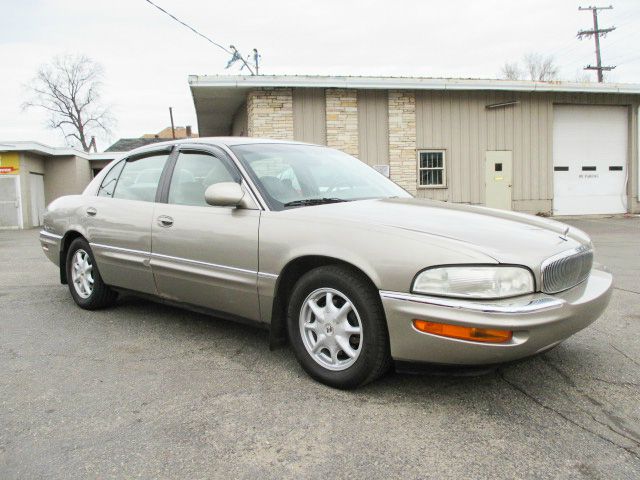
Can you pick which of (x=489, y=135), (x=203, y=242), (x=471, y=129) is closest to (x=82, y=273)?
(x=203, y=242)

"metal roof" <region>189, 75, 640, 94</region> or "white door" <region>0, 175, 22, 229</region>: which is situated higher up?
"metal roof" <region>189, 75, 640, 94</region>

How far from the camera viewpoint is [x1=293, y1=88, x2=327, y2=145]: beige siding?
14531 mm

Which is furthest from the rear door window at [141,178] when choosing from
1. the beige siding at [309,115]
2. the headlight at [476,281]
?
the beige siding at [309,115]

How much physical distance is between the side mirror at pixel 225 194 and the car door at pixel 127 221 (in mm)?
906

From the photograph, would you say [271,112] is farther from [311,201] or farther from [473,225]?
[473,225]

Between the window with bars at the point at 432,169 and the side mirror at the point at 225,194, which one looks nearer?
the side mirror at the point at 225,194

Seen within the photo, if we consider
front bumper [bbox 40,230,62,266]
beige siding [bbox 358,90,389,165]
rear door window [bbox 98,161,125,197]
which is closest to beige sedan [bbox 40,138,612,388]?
rear door window [bbox 98,161,125,197]

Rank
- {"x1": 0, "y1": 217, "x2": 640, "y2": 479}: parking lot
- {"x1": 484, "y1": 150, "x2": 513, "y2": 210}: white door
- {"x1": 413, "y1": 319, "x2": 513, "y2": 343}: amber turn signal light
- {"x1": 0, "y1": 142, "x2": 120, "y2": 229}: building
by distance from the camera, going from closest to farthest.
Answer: {"x1": 0, "y1": 217, "x2": 640, "y2": 479}: parking lot
{"x1": 413, "y1": 319, "x2": 513, "y2": 343}: amber turn signal light
{"x1": 484, "y1": 150, "x2": 513, "y2": 210}: white door
{"x1": 0, "y1": 142, "x2": 120, "y2": 229}: building

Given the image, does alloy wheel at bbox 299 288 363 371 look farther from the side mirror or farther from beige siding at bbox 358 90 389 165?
beige siding at bbox 358 90 389 165

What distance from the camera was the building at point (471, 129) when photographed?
47.4 feet

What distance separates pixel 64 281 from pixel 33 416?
2775 millimetres

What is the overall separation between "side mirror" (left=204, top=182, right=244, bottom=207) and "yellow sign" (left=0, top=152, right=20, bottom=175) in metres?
20.6

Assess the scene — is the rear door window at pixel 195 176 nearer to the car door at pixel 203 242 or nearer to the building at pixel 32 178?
the car door at pixel 203 242

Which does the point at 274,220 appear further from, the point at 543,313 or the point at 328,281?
the point at 543,313
